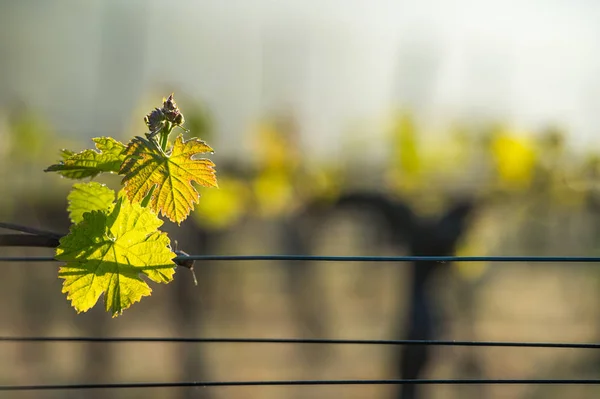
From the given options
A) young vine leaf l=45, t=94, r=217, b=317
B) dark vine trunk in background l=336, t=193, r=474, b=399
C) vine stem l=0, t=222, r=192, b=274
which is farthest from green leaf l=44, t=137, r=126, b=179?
dark vine trunk in background l=336, t=193, r=474, b=399

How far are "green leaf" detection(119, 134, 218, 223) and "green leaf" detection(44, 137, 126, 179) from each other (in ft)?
0.20

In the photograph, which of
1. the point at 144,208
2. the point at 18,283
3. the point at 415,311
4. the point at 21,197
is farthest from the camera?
the point at 18,283

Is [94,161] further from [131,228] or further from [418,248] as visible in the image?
[418,248]

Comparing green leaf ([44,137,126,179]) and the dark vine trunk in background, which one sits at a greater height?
green leaf ([44,137,126,179])

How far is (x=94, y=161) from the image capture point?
144 cm

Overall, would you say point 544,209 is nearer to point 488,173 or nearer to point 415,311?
point 488,173

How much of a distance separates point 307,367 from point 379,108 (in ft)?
14.3

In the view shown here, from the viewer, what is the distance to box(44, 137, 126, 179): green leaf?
1407 mm

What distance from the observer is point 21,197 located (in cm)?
772

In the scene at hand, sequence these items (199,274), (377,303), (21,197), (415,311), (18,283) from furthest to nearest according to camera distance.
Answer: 1. (377,303)
2. (18,283)
3. (199,274)
4. (21,197)
5. (415,311)

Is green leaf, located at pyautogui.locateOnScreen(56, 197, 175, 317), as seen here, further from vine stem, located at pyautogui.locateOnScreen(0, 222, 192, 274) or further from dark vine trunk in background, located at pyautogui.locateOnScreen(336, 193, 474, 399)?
dark vine trunk in background, located at pyautogui.locateOnScreen(336, 193, 474, 399)

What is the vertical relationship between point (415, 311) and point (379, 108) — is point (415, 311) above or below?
below

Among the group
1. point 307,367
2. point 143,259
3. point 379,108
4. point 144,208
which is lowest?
point 307,367

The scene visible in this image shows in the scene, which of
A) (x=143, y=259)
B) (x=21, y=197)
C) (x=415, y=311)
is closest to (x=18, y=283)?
(x=21, y=197)
